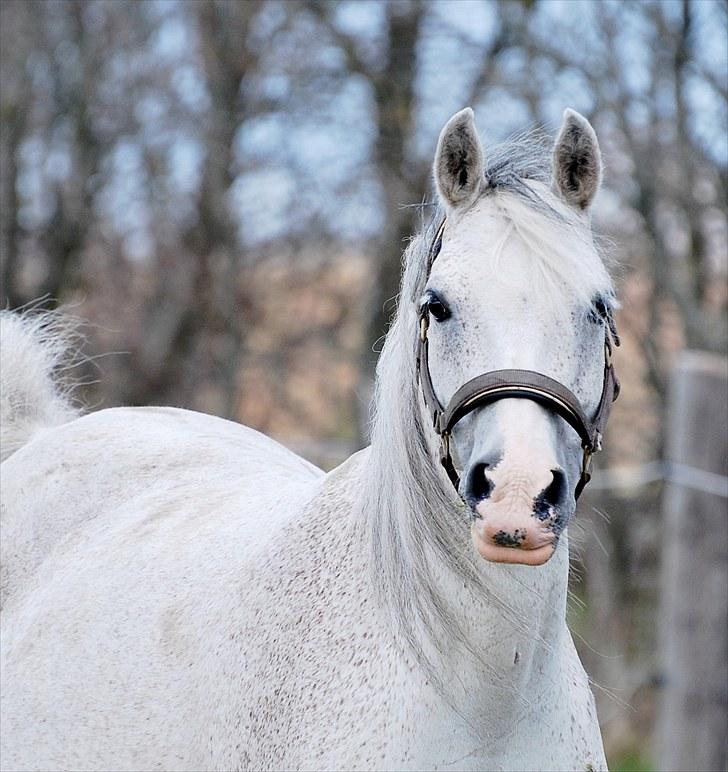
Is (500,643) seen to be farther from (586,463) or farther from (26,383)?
(26,383)

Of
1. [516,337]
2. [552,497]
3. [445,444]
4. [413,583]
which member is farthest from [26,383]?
[552,497]

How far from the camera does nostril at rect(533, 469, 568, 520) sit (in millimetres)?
2141

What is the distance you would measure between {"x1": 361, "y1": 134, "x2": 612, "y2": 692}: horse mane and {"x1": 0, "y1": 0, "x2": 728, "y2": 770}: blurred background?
9.04ft

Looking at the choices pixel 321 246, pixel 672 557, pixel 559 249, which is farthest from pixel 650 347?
pixel 559 249

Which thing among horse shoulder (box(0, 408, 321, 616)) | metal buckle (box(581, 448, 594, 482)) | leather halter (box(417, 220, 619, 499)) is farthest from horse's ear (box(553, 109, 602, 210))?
horse shoulder (box(0, 408, 321, 616))

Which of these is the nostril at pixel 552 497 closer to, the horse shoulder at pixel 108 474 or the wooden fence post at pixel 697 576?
the horse shoulder at pixel 108 474

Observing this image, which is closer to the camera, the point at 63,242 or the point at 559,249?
the point at 559,249

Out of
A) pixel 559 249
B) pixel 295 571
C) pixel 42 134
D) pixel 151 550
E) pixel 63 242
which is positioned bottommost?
pixel 63 242

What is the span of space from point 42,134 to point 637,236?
19.5 feet

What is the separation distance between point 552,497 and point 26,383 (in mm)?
2756

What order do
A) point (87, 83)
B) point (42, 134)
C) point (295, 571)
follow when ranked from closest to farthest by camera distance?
1. point (295, 571)
2. point (87, 83)
3. point (42, 134)

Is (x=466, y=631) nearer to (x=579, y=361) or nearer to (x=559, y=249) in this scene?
(x=579, y=361)

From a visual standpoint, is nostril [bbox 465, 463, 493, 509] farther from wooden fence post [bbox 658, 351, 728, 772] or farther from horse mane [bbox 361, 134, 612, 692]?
wooden fence post [bbox 658, 351, 728, 772]

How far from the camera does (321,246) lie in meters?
11.5
